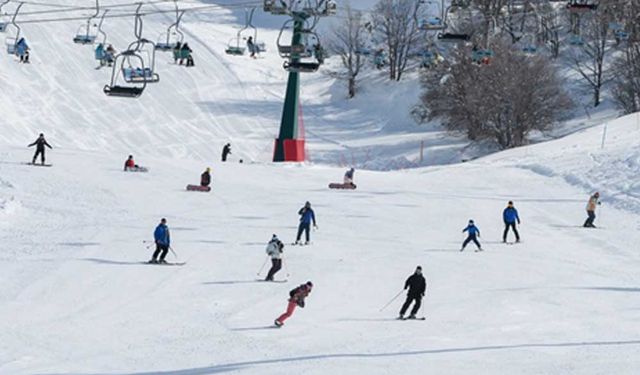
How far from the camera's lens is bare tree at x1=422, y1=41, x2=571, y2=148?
62.8 m

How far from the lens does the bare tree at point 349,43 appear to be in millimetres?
84625

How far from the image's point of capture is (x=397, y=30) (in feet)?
279

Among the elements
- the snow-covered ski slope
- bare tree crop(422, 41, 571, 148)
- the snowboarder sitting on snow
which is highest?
bare tree crop(422, 41, 571, 148)

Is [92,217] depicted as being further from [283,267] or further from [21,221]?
[283,267]

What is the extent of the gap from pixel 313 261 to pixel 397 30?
54885mm

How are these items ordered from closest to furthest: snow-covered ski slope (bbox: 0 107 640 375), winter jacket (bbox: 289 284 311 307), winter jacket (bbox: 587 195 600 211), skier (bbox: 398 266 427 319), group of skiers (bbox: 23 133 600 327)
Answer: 1. snow-covered ski slope (bbox: 0 107 640 375)
2. winter jacket (bbox: 289 284 311 307)
3. group of skiers (bbox: 23 133 600 327)
4. skier (bbox: 398 266 427 319)
5. winter jacket (bbox: 587 195 600 211)

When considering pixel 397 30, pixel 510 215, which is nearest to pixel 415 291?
pixel 510 215

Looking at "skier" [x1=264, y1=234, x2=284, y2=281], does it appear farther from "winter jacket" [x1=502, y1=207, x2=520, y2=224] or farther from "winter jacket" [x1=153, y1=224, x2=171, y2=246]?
"winter jacket" [x1=502, y1=207, x2=520, y2=224]

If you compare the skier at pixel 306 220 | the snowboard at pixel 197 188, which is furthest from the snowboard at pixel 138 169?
the skier at pixel 306 220

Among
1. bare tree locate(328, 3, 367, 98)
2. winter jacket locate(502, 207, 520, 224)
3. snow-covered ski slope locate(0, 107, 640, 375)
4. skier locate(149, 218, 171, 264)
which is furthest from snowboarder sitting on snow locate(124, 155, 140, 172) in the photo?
bare tree locate(328, 3, 367, 98)

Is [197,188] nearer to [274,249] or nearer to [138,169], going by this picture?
[138,169]

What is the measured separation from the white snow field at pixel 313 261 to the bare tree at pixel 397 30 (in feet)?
A: 58.8

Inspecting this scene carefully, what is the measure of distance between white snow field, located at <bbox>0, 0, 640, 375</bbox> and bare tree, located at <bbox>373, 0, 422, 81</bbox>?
1794 cm

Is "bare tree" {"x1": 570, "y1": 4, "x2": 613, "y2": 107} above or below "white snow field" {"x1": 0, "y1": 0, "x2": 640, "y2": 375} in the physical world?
above
